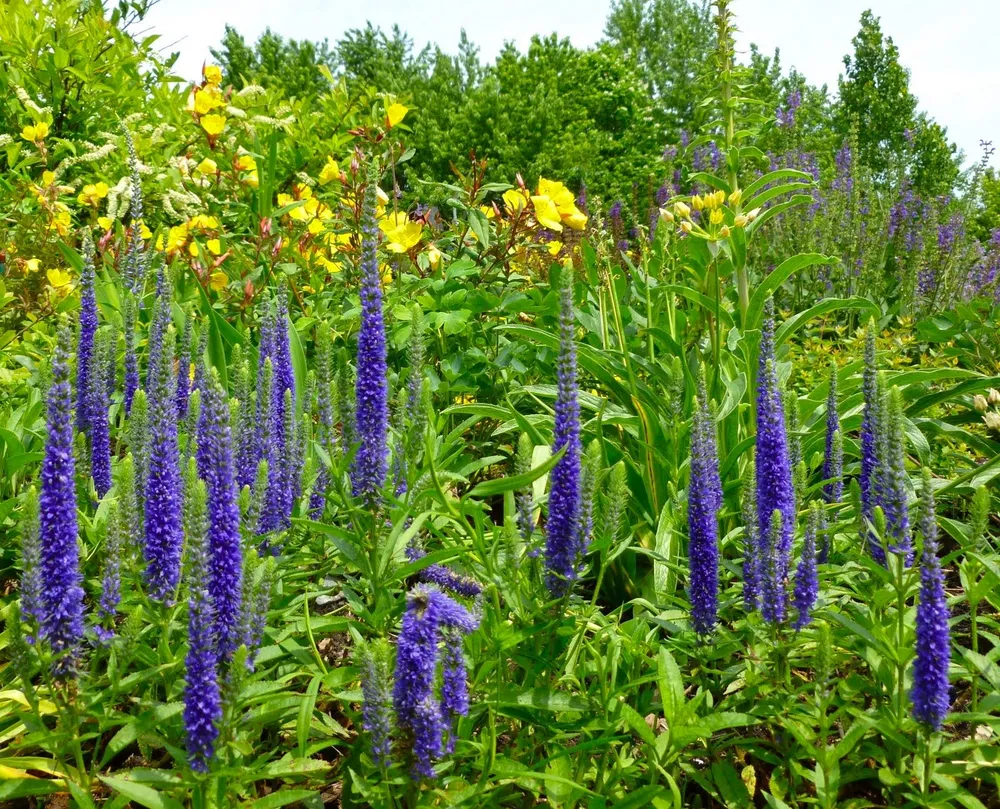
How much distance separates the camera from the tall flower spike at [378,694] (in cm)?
156

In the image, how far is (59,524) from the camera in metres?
1.67

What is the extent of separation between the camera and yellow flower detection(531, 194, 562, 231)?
3998 millimetres

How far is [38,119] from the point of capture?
213 inches

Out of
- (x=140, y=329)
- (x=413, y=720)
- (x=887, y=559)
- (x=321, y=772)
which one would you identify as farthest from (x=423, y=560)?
(x=140, y=329)

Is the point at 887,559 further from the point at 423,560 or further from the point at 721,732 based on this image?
the point at 423,560

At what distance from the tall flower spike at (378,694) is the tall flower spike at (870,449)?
47.0 inches

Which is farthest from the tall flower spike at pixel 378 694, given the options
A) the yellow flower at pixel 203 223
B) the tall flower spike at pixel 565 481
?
the yellow flower at pixel 203 223

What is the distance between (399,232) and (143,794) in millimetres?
3018

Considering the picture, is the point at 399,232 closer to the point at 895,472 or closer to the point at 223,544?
the point at 223,544

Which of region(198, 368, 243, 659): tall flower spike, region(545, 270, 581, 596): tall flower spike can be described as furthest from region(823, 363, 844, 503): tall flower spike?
region(198, 368, 243, 659): tall flower spike

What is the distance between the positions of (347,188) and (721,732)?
115 inches

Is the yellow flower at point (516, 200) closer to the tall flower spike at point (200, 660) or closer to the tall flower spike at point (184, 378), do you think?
the tall flower spike at point (184, 378)

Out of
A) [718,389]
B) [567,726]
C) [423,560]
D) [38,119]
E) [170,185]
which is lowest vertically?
[567,726]

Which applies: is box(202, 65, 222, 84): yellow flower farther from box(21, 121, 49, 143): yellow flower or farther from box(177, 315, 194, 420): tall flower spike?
box(177, 315, 194, 420): tall flower spike
